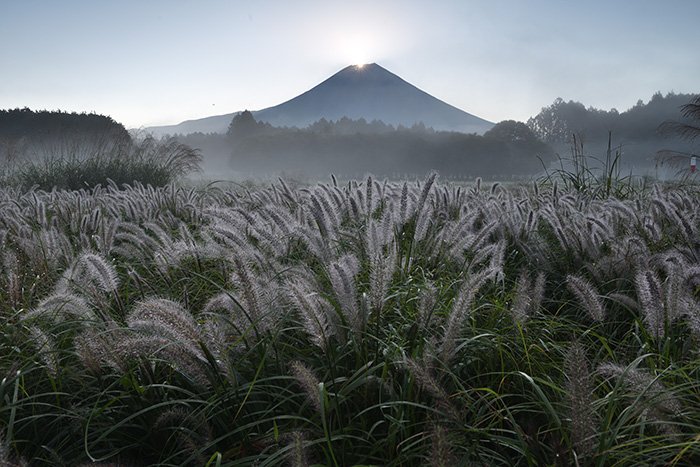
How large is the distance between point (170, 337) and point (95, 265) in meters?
0.53

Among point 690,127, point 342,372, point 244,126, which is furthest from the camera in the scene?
point 244,126

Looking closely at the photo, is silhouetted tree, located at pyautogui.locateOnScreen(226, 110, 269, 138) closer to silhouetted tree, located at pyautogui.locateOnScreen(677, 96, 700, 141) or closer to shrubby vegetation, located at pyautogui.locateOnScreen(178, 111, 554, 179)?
shrubby vegetation, located at pyautogui.locateOnScreen(178, 111, 554, 179)

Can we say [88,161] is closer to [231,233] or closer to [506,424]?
[231,233]

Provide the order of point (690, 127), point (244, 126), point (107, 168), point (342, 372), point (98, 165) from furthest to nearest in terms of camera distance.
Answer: point (244, 126) < point (690, 127) < point (98, 165) < point (107, 168) < point (342, 372)

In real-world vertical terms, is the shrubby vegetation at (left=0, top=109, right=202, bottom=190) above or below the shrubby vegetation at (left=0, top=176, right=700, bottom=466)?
above

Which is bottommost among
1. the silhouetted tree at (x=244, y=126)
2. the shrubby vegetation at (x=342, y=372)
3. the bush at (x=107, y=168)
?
the shrubby vegetation at (x=342, y=372)

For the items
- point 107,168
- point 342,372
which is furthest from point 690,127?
point 342,372

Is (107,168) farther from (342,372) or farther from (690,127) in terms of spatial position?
(690,127)

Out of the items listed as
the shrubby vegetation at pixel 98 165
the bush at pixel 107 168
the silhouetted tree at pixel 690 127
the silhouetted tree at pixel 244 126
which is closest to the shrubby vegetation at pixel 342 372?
the shrubby vegetation at pixel 98 165

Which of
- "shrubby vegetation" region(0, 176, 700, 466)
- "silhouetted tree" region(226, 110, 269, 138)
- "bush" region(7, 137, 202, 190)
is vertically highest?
"silhouetted tree" region(226, 110, 269, 138)

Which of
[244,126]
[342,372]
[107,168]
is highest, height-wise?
[244,126]

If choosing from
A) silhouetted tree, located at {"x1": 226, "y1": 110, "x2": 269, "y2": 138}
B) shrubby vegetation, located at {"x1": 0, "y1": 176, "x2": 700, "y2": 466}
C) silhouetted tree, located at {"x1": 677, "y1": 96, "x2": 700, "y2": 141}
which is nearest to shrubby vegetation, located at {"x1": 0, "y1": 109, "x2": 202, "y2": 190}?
shrubby vegetation, located at {"x1": 0, "y1": 176, "x2": 700, "y2": 466}

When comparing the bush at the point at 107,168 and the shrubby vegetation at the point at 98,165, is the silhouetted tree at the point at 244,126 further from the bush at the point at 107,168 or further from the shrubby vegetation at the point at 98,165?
the bush at the point at 107,168

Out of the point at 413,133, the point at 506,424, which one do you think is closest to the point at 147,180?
the point at 506,424
